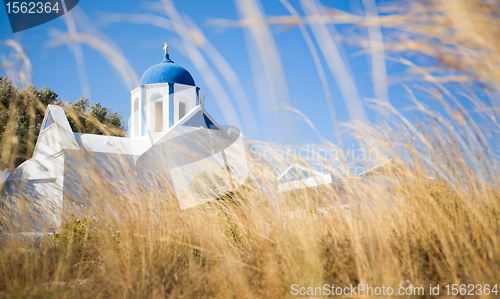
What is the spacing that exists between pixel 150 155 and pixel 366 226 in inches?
187

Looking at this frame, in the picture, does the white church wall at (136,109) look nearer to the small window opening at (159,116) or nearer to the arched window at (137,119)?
the arched window at (137,119)

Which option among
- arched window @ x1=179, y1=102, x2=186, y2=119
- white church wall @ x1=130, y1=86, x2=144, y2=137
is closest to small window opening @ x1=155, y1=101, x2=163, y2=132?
white church wall @ x1=130, y1=86, x2=144, y2=137

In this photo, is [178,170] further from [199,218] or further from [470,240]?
[470,240]

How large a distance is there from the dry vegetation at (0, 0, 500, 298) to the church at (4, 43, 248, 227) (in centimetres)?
20

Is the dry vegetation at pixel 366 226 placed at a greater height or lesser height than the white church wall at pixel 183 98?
lesser

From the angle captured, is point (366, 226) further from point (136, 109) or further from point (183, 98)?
point (136, 109)

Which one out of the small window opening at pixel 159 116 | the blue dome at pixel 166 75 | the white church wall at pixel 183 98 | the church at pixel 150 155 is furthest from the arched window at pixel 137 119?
the white church wall at pixel 183 98

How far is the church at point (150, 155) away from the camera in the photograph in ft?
7.09

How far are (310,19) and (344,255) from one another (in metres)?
1.09

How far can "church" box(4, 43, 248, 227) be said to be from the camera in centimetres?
216

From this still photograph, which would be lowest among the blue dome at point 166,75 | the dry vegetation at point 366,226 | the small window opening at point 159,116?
the dry vegetation at point 366,226

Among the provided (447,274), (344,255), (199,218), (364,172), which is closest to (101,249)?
(199,218)

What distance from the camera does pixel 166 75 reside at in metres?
14.0

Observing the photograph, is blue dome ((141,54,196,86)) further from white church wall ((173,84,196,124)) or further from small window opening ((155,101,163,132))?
small window opening ((155,101,163,132))
